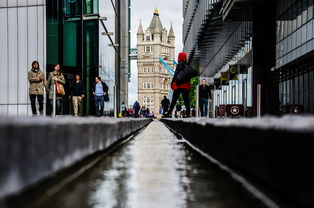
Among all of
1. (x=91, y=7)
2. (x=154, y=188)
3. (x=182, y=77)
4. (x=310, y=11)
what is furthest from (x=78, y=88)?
(x=91, y=7)

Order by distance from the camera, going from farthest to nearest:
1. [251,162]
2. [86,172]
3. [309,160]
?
[86,172], [251,162], [309,160]

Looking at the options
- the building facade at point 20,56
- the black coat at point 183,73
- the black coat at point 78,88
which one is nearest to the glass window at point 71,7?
the building facade at point 20,56

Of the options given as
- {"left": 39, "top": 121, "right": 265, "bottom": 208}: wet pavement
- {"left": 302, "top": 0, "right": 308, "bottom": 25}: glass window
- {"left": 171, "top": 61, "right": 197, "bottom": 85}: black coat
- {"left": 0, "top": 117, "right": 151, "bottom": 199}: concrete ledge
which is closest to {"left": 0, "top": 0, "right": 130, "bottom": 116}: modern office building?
{"left": 302, "top": 0, "right": 308, "bottom": 25}: glass window

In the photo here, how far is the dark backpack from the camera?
1288 cm

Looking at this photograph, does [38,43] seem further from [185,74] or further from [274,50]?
[185,74]

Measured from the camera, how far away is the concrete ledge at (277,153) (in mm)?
2455

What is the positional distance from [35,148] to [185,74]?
33.5 ft

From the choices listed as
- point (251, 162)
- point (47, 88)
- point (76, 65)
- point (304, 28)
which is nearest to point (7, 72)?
point (76, 65)

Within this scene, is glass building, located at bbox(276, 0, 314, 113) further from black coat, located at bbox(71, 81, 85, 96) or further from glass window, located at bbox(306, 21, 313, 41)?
black coat, located at bbox(71, 81, 85, 96)

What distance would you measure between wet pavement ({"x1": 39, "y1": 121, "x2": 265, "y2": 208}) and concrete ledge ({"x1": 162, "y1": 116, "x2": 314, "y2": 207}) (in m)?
0.17

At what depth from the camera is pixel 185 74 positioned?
42.5ft

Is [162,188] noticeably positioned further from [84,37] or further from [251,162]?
[84,37]

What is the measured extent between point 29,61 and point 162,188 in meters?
26.0

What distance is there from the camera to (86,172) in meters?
4.20
